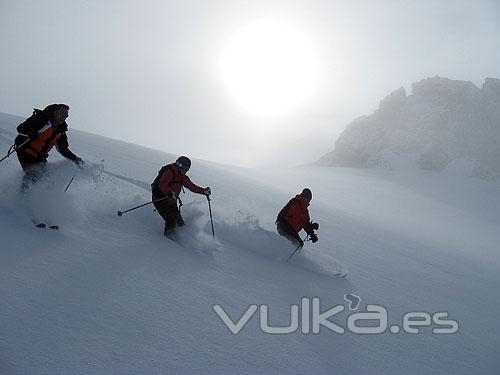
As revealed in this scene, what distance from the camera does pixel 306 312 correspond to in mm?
4848

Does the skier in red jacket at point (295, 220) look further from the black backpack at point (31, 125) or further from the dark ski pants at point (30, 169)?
the black backpack at point (31, 125)

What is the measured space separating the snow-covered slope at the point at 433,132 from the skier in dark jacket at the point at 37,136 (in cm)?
7713

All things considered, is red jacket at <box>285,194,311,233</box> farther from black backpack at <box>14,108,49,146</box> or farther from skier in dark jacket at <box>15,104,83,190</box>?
black backpack at <box>14,108,49,146</box>

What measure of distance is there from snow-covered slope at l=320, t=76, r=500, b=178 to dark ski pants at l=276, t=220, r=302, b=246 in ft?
244

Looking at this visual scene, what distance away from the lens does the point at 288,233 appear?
7723 millimetres

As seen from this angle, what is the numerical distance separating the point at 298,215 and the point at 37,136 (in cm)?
474

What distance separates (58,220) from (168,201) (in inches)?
68.7

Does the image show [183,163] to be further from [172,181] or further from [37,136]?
[37,136]

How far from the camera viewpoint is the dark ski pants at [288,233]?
7.62m

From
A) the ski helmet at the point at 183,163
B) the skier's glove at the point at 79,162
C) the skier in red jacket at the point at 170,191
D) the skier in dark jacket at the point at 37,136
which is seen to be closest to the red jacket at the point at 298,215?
the skier in red jacket at the point at 170,191

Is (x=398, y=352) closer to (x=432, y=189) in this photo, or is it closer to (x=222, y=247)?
(x=222, y=247)

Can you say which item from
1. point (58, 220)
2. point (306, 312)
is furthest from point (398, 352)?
point (58, 220)

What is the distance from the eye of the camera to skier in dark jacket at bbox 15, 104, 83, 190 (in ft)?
19.5

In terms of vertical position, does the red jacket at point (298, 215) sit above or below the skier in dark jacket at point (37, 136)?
below
